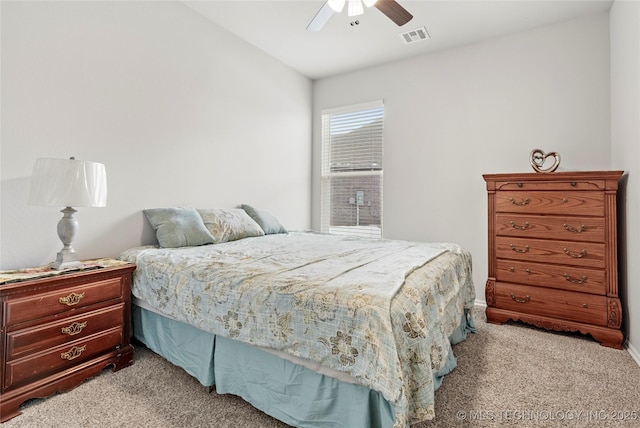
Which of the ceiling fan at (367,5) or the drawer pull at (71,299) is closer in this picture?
the drawer pull at (71,299)

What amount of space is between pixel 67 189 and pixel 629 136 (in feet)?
12.4

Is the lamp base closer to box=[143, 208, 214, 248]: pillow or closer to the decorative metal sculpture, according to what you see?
box=[143, 208, 214, 248]: pillow

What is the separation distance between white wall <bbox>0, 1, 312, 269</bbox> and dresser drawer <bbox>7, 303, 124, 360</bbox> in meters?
0.56

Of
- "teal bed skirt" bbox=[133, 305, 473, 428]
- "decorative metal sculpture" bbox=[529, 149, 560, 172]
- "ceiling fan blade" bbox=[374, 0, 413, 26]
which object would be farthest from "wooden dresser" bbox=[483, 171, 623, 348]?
"ceiling fan blade" bbox=[374, 0, 413, 26]

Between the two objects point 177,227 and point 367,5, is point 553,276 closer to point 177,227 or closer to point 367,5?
point 367,5

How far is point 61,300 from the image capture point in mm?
1690

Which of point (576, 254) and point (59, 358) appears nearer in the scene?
point (59, 358)

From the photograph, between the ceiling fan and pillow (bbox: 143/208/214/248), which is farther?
pillow (bbox: 143/208/214/248)

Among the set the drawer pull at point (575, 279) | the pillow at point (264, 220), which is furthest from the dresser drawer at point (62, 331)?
the drawer pull at point (575, 279)

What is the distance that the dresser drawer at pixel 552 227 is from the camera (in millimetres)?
2377

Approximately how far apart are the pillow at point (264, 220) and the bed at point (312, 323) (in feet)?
3.08

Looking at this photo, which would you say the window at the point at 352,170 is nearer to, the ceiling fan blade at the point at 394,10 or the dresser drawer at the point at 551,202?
the dresser drawer at the point at 551,202

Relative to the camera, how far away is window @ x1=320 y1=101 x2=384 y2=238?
404cm

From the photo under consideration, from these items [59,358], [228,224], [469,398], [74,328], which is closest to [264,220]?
[228,224]
